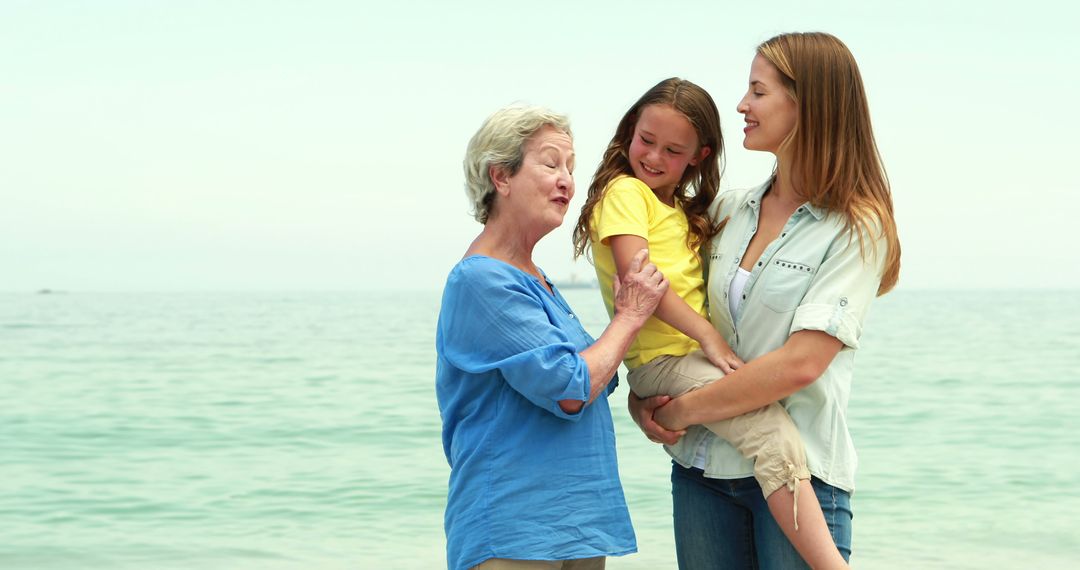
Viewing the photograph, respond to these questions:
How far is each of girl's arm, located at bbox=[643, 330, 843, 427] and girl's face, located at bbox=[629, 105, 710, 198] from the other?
2.00 ft

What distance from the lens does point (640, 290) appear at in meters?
2.56

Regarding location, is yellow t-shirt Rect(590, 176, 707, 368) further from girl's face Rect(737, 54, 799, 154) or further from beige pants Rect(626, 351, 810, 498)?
girl's face Rect(737, 54, 799, 154)

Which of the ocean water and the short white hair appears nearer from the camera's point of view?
the short white hair

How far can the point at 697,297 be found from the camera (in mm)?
2713

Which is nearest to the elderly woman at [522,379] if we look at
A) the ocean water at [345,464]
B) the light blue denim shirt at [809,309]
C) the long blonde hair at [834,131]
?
the light blue denim shirt at [809,309]

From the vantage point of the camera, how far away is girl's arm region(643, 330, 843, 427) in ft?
7.95

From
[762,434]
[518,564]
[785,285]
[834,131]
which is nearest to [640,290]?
[785,285]

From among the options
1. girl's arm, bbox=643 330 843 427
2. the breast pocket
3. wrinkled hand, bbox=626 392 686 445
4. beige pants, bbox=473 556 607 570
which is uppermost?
the breast pocket

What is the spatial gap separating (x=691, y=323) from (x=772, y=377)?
10.1 inches

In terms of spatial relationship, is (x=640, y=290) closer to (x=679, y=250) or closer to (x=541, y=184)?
(x=679, y=250)

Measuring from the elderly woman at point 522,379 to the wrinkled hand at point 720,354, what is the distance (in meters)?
0.17

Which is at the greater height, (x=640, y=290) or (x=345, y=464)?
(x=640, y=290)

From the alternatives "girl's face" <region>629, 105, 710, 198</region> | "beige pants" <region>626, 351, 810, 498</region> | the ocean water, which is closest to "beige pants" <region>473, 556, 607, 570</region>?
"beige pants" <region>626, 351, 810, 498</region>

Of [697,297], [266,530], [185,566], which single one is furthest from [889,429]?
[697,297]
